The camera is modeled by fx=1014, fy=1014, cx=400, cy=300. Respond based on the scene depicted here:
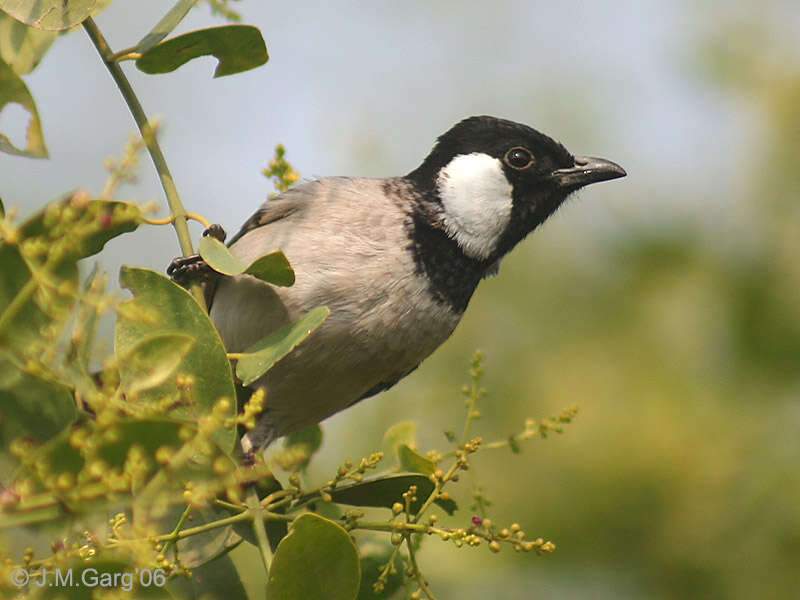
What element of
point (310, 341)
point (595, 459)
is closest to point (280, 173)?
point (310, 341)

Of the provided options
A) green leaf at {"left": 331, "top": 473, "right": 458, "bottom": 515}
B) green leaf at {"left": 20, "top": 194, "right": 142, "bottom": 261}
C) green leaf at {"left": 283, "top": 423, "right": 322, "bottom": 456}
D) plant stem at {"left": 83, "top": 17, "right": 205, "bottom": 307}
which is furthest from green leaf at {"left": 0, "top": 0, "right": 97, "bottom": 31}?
green leaf at {"left": 283, "top": 423, "right": 322, "bottom": 456}

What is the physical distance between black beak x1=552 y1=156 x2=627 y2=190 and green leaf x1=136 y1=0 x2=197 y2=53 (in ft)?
5.80

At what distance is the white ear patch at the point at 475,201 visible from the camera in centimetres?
304

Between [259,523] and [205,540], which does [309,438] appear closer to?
[205,540]

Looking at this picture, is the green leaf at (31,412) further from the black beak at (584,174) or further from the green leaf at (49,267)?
the black beak at (584,174)

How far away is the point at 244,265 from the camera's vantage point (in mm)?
1793

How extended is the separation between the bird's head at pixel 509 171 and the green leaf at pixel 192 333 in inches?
64.8

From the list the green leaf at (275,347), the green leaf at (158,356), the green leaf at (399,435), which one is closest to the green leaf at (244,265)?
the green leaf at (275,347)

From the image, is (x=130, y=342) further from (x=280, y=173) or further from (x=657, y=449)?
(x=657, y=449)

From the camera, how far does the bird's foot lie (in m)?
2.33

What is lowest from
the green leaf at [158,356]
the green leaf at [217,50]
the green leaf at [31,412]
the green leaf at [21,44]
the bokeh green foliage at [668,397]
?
the bokeh green foliage at [668,397]

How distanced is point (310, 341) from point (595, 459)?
4.86 feet

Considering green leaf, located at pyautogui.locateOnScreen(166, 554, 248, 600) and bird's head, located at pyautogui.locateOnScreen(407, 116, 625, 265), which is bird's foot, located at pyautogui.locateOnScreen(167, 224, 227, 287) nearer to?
green leaf, located at pyautogui.locateOnScreen(166, 554, 248, 600)

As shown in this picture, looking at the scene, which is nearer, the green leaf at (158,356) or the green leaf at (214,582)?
the green leaf at (158,356)
